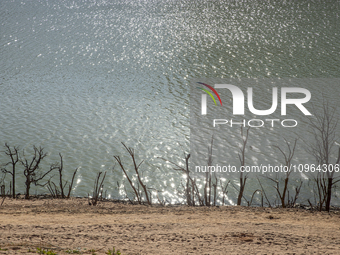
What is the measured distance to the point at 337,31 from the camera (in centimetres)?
2577

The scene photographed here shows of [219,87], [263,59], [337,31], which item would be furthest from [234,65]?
[337,31]

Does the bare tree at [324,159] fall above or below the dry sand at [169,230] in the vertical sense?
above

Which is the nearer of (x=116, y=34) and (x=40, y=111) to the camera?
(x=40, y=111)

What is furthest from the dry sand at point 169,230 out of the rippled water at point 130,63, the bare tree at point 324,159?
the rippled water at point 130,63

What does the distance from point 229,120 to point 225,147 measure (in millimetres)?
2521

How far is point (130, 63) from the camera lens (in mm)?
22828

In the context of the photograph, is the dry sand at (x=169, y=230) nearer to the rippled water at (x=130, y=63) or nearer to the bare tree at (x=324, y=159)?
the bare tree at (x=324, y=159)

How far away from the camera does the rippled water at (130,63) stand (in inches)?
537

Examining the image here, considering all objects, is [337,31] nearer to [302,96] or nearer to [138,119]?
[302,96]

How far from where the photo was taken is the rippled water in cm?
1364

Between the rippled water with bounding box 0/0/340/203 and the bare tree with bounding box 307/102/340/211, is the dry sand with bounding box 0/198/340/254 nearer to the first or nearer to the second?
the bare tree with bounding box 307/102/340/211

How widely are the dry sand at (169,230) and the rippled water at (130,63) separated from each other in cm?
399

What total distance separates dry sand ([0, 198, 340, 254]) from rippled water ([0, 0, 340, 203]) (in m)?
3.99

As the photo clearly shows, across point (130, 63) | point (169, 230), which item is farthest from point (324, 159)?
point (130, 63)
